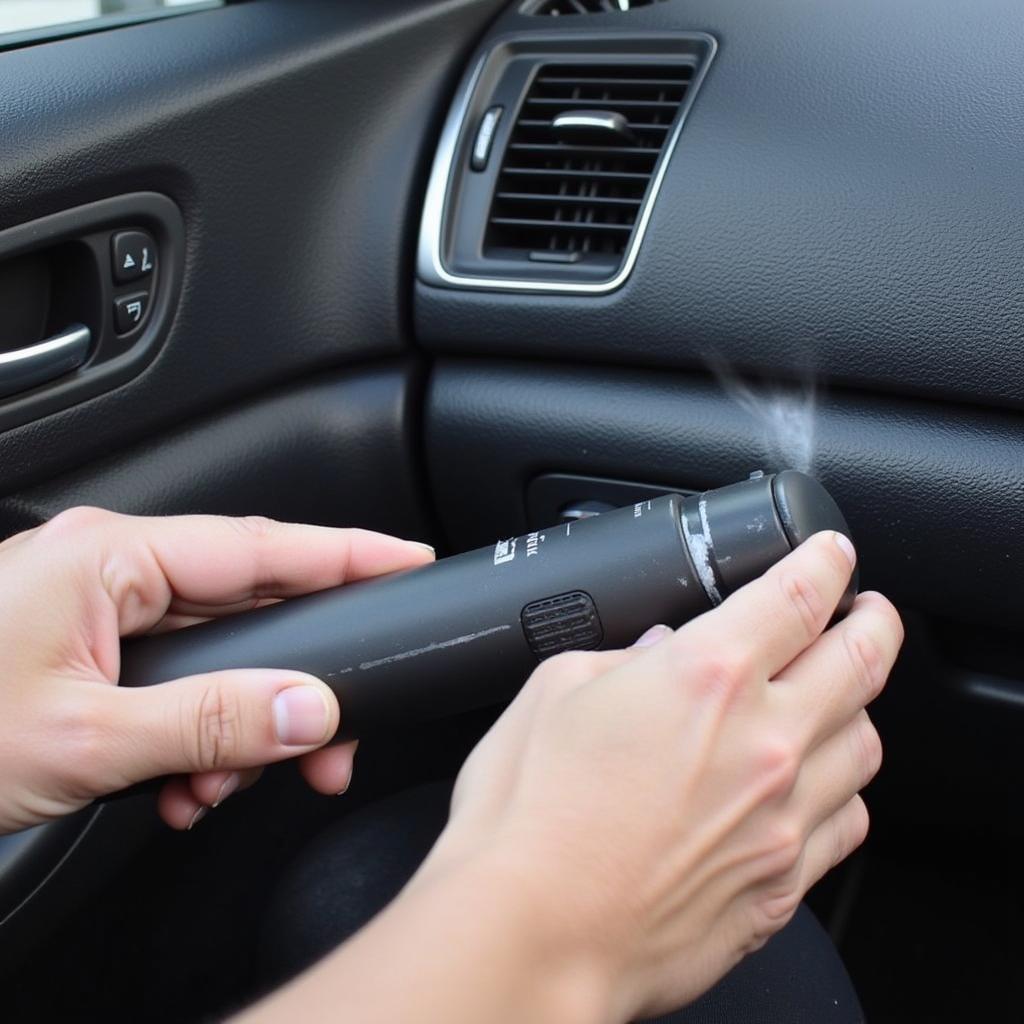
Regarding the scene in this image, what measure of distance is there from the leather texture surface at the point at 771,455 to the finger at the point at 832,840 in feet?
1.04

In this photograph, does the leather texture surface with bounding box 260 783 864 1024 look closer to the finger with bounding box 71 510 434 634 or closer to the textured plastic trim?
the finger with bounding box 71 510 434 634

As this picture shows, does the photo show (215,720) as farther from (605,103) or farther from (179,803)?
(605,103)

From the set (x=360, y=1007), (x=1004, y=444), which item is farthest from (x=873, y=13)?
(x=360, y=1007)

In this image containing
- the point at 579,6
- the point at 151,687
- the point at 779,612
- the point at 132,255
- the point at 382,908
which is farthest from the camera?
the point at 579,6

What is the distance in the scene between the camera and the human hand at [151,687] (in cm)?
73

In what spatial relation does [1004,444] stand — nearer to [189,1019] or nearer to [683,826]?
[683,826]

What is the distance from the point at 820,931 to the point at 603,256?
1.87 feet

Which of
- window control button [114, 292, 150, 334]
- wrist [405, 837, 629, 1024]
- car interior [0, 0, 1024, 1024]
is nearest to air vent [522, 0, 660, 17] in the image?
car interior [0, 0, 1024, 1024]

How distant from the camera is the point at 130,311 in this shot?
3.40 feet

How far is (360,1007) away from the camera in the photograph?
51 cm

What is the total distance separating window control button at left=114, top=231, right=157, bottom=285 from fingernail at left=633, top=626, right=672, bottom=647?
55 centimetres

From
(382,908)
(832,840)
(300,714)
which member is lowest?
(382,908)

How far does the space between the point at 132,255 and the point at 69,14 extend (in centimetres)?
32

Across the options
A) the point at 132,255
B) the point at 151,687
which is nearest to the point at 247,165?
the point at 132,255
